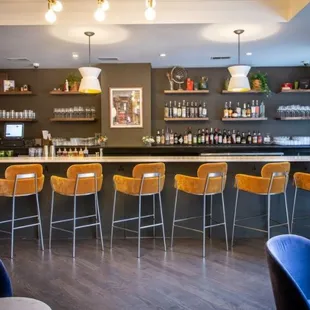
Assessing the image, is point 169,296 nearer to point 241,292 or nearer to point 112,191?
point 241,292

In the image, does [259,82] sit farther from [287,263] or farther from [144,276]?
[287,263]

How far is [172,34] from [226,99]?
2.90 metres

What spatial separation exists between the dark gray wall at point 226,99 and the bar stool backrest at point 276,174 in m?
3.58

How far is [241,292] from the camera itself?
300 centimetres

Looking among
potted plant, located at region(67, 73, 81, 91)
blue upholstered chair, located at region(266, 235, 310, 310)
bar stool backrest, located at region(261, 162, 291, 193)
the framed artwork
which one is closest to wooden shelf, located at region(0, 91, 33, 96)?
potted plant, located at region(67, 73, 81, 91)

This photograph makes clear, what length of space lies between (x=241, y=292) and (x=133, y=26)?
3290 mm

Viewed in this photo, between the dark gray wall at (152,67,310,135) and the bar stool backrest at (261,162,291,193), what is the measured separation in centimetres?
358

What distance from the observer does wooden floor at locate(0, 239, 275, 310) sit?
9.30ft

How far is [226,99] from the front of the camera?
7449 millimetres

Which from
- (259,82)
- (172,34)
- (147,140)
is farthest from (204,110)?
(172,34)

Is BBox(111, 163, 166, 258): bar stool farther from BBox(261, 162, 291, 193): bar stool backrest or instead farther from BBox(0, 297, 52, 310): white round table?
BBox(0, 297, 52, 310): white round table

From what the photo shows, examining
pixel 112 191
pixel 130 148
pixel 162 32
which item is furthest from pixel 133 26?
pixel 130 148

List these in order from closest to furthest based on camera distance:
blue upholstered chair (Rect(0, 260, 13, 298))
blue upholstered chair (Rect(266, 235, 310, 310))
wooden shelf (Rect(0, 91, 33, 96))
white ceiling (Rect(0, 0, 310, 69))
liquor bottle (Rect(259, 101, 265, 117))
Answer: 1. blue upholstered chair (Rect(266, 235, 310, 310))
2. blue upholstered chair (Rect(0, 260, 13, 298))
3. white ceiling (Rect(0, 0, 310, 69))
4. wooden shelf (Rect(0, 91, 33, 96))
5. liquor bottle (Rect(259, 101, 265, 117))

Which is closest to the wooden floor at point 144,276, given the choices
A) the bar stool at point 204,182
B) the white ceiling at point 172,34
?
the bar stool at point 204,182
